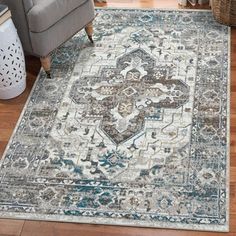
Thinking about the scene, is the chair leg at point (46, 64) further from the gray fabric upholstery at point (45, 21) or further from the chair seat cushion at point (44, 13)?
the chair seat cushion at point (44, 13)

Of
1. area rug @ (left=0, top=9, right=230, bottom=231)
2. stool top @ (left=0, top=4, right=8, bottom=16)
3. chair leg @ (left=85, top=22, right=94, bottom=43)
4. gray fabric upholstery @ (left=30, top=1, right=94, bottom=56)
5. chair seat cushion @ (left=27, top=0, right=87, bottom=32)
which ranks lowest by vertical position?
area rug @ (left=0, top=9, right=230, bottom=231)

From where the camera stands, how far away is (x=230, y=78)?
2850 mm

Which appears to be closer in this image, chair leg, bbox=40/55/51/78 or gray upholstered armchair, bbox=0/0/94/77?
gray upholstered armchair, bbox=0/0/94/77

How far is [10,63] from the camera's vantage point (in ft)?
8.94

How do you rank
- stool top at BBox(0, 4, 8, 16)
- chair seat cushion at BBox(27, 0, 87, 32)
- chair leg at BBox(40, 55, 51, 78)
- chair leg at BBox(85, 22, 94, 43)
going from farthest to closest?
chair leg at BBox(85, 22, 94, 43)
chair leg at BBox(40, 55, 51, 78)
chair seat cushion at BBox(27, 0, 87, 32)
stool top at BBox(0, 4, 8, 16)

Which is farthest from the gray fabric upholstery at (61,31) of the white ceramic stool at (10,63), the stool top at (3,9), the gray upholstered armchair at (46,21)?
the stool top at (3,9)

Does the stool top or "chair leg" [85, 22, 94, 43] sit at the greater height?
the stool top

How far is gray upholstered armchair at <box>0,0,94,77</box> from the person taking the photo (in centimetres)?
275

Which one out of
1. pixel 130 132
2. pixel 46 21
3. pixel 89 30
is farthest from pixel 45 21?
pixel 130 132

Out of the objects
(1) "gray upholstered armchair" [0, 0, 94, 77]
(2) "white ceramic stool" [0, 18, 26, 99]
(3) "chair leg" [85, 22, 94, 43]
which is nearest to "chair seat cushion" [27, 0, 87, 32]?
(1) "gray upholstered armchair" [0, 0, 94, 77]

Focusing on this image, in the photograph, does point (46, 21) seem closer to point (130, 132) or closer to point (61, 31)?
point (61, 31)

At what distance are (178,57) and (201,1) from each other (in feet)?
2.20

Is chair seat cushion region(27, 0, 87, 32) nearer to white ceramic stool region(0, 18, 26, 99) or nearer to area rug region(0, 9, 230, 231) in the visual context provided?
white ceramic stool region(0, 18, 26, 99)

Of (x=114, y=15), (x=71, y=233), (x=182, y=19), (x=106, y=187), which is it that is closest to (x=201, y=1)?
(x=182, y=19)
